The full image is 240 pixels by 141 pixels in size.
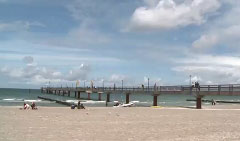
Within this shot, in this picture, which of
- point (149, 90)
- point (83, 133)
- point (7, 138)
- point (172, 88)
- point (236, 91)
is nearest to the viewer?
point (7, 138)

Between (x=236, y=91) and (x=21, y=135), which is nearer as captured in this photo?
(x=21, y=135)

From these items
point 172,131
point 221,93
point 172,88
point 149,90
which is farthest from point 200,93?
point 172,131

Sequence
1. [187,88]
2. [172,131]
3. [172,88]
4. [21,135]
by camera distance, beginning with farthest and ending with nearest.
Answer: [172,88] → [187,88] → [172,131] → [21,135]

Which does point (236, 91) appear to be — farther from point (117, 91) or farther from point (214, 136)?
point (117, 91)

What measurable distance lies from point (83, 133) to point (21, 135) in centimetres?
245

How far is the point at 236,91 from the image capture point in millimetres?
32438

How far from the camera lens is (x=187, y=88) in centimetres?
4091

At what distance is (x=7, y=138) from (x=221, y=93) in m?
26.3

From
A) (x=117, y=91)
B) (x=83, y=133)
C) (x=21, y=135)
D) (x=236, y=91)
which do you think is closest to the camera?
(x=21, y=135)

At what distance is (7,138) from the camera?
1190cm

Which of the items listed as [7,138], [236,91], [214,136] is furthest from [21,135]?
[236,91]

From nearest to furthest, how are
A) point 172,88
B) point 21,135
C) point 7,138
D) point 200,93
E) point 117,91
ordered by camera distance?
point 7,138
point 21,135
point 200,93
point 172,88
point 117,91

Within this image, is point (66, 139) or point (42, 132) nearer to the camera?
point (66, 139)

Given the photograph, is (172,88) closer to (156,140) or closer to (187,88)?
(187,88)
